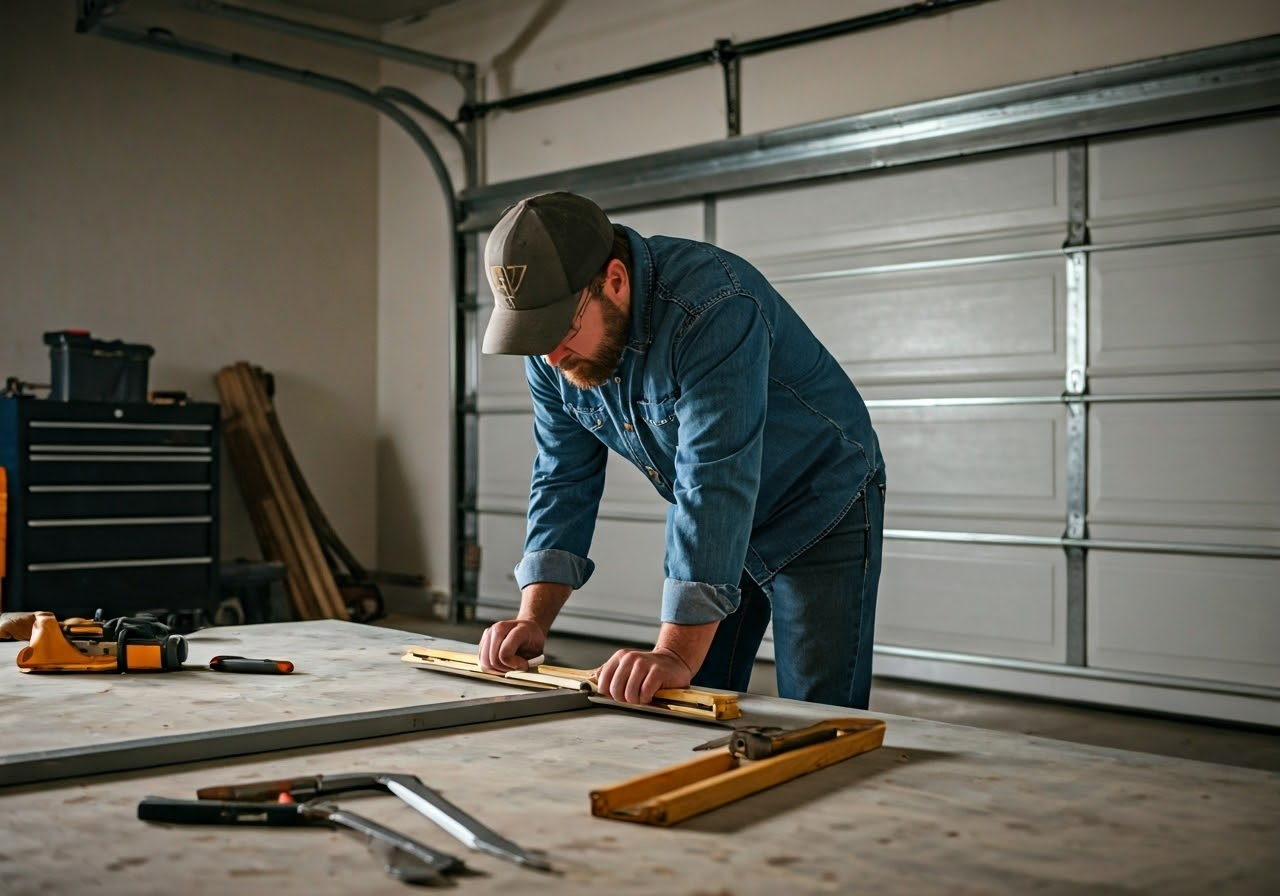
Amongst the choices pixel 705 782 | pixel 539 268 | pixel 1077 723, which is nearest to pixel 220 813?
pixel 705 782

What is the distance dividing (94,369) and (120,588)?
3.00ft

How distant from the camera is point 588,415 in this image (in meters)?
1.98

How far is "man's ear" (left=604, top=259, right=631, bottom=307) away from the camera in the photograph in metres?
1.74

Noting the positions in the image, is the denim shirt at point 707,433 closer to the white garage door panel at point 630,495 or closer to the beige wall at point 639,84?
the beige wall at point 639,84

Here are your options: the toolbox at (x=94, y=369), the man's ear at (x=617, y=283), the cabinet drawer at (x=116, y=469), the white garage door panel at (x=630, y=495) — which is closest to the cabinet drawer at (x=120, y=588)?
the cabinet drawer at (x=116, y=469)

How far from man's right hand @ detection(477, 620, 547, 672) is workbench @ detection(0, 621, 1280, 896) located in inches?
4.9

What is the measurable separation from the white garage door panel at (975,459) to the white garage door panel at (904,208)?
670 millimetres

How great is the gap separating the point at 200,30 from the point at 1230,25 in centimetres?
482

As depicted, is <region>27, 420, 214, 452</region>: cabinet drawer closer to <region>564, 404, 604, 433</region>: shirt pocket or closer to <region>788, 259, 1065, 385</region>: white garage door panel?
<region>788, 259, 1065, 385</region>: white garage door panel

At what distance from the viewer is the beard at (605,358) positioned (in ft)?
5.76

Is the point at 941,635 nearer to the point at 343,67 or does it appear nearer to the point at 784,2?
the point at 784,2

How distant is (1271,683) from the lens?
389 centimetres

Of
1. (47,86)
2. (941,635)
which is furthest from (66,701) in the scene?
(47,86)

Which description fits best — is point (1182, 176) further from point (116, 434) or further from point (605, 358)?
point (116, 434)
